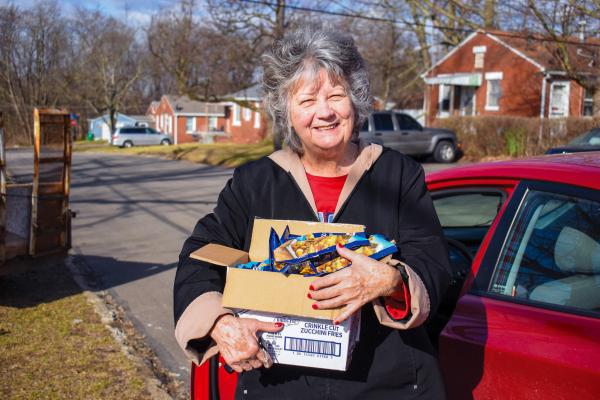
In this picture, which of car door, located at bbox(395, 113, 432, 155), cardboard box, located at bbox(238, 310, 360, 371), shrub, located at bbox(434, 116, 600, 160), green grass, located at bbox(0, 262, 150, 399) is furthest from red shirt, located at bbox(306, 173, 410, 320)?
shrub, located at bbox(434, 116, 600, 160)

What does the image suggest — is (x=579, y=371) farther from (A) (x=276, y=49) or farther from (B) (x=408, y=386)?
(A) (x=276, y=49)

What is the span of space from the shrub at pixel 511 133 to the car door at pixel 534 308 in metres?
18.9

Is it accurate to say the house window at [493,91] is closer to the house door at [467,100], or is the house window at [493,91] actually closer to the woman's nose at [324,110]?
the house door at [467,100]

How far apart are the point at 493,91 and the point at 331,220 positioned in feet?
102

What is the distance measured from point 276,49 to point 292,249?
735 mm

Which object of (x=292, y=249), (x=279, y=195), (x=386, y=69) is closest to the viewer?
(x=292, y=249)

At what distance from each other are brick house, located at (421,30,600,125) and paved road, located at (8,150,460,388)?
10.1m

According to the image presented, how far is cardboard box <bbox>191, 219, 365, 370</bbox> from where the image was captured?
5.44 ft

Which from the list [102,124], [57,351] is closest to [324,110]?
[57,351]

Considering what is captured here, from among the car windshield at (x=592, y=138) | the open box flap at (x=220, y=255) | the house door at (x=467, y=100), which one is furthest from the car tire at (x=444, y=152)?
the open box flap at (x=220, y=255)

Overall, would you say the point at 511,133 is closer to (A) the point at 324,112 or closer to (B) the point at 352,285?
(A) the point at 324,112

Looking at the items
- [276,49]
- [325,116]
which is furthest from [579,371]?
[276,49]

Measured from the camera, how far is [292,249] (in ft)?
5.74

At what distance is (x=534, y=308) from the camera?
7.45 ft
